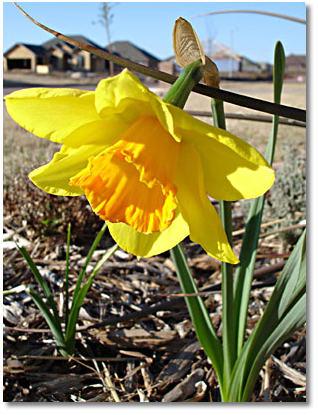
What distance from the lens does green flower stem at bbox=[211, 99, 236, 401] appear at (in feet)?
2.40

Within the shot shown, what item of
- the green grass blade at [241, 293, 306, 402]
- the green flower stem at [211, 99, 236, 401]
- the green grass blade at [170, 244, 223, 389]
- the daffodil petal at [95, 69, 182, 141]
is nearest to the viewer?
the daffodil petal at [95, 69, 182, 141]

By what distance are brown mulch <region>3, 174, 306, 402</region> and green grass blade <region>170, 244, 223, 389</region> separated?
6 centimetres

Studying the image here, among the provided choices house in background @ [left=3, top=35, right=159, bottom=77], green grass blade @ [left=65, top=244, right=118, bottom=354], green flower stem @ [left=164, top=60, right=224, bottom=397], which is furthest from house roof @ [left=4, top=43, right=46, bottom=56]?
green flower stem @ [left=164, top=60, right=224, bottom=397]

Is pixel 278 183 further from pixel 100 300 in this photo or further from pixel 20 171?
pixel 20 171

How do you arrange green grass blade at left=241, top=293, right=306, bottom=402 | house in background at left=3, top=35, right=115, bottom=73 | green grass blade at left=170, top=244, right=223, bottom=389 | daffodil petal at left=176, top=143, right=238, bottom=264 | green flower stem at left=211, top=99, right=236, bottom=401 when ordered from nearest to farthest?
daffodil petal at left=176, top=143, right=238, bottom=264, green flower stem at left=211, top=99, right=236, bottom=401, green grass blade at left=241, top=293, right=306, bottom=402, green grass blade at left=170, top=244, right=223, bottom=389, house in background at left=3, top=35, right=115, bottom=73

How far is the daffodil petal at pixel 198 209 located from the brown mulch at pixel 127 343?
0.36 meters

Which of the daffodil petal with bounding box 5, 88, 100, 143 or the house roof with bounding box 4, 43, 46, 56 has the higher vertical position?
the house roof with bounding box 4, 43, 46, 56

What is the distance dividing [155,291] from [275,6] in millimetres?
893

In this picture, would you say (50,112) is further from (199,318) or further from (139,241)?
(199,318)

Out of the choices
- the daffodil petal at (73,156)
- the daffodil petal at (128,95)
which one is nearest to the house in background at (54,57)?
the daffodil petal at (73,156)

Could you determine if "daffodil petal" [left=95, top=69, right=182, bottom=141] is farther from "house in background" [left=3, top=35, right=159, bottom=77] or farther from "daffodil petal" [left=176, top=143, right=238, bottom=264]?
"house in background" [left=3, top=35, right=159, bottom=77]

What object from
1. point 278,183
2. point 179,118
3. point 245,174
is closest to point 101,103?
point 179,118

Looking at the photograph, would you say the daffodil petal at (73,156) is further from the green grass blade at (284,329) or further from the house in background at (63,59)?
the house in background at (63,59)

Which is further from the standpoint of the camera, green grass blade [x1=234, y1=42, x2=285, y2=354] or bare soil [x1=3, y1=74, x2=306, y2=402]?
bare soil [x1=3, y1=74, x2=306, y2=402]
